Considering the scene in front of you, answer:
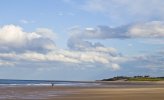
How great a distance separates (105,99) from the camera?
31.6m

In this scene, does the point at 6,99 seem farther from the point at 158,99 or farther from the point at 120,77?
the point at 120,77

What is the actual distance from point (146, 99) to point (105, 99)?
3.29m

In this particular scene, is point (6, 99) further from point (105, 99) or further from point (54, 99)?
point (105, 99)

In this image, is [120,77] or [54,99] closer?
[54,99]

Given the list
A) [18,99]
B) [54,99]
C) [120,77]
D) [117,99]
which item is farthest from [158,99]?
[120,77]

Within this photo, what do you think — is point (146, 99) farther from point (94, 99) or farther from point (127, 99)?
point (94, 99)

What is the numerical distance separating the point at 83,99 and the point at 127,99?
3593 mm

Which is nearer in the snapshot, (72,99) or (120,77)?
(72,99)

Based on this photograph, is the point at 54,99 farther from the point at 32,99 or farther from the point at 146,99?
the point at 146,99

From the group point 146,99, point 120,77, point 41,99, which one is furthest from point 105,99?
point 120,77

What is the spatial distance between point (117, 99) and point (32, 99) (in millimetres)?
7092

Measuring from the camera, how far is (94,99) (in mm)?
31781

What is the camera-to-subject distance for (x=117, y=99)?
32.2m

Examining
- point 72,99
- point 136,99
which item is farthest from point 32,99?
point 136,99
